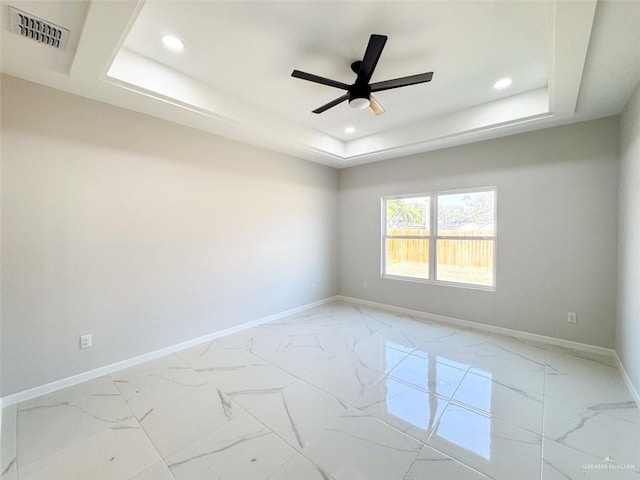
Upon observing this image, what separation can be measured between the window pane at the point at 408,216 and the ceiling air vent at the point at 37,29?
4359 mm

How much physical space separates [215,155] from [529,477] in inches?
161

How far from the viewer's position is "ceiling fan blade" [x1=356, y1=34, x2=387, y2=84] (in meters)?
1.84

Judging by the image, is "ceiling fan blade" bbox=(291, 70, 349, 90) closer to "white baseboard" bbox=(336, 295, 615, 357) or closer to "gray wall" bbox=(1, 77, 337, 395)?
"gray wall" bbox=(1, 77, 337, 395)

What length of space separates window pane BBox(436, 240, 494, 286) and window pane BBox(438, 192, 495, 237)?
0.49 ft

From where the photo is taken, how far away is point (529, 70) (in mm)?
2627

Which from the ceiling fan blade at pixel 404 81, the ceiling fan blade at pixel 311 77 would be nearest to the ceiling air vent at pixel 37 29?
the ceiling fan blade at pixel 311 77

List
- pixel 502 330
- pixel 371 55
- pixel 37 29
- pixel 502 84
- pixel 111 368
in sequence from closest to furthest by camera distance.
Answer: pixel 37 29, pixel 371 55, pixel 111 368, pixel 502 84, pixel 502 330

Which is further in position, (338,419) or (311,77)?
(311,77)

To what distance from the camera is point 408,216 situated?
4.68 m

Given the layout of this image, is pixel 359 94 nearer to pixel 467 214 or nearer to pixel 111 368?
pixel 467 214

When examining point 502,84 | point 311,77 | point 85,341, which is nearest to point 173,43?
point 311,77

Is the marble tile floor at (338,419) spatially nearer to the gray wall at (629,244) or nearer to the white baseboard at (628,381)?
the white baseboard at (628,381)

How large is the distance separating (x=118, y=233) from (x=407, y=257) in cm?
410

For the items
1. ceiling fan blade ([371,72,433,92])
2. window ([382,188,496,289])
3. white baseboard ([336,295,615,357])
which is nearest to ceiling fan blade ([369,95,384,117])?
ceiling fan blade ([371,72,433,92])
